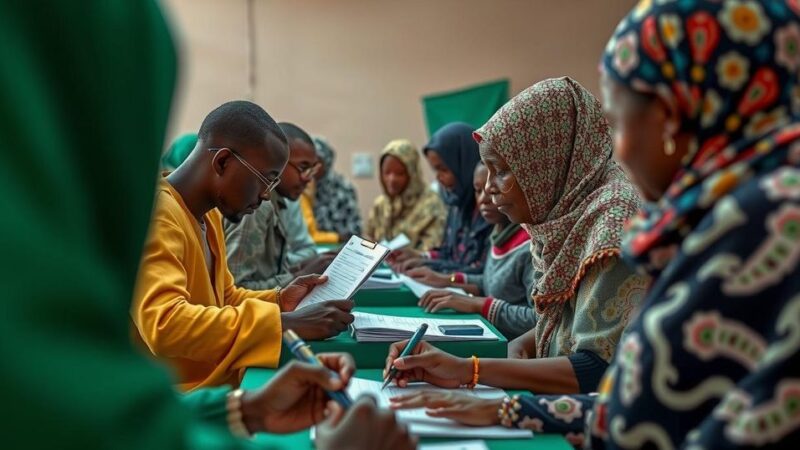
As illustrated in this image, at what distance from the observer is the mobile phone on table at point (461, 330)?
178cm

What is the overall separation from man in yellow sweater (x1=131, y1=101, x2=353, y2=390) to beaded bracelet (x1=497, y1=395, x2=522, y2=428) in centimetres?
53

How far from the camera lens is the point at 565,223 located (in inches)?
67.8

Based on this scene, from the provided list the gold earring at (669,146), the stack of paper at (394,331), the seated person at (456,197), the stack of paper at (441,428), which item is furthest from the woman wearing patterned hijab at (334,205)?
the gold earring at (669,146)

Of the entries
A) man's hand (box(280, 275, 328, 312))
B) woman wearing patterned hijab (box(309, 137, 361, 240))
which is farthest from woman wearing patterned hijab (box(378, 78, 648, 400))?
woman wearing patterned hijab (box(309, 137, 361, 240))

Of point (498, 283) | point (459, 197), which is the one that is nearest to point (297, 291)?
point (498, 283)

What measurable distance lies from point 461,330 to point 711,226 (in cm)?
110

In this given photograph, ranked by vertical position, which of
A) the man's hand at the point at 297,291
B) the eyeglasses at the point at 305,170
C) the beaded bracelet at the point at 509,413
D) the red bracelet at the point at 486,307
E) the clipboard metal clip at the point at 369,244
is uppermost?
the beaded bracelet at the point at 509,413

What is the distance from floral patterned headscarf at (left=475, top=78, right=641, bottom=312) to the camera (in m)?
1.71

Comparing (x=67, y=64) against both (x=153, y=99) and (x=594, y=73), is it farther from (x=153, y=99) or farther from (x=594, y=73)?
(x=594, y=73)

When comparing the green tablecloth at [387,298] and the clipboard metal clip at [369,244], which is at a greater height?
the clipboard metal clip at [369,244]

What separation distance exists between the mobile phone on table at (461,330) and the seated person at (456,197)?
1.53 metres

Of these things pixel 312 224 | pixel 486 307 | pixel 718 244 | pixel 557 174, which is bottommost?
Result: pixel 312 224

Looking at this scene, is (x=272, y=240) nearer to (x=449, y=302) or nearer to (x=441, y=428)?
(x=449, y=302)

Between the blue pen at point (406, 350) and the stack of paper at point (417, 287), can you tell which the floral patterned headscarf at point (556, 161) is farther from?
the stack of paper at point (417, 287)
